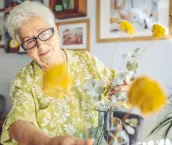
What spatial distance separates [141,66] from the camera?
2072mm

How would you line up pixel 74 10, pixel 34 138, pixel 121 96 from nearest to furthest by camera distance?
1. pixel 34 138
2. pixel 121 96
3. pixel 74 10

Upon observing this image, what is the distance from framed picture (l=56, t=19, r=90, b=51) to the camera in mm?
2367

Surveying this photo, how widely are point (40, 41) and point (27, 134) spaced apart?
41 cm

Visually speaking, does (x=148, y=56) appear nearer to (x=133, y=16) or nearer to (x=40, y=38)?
(x=133, y=16)

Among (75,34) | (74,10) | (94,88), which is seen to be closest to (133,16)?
(74,10)

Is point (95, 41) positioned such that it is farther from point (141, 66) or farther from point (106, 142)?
point (106, 142)

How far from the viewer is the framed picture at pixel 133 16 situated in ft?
6.42

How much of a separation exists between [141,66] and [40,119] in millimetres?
1204

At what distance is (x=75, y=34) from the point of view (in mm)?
2467

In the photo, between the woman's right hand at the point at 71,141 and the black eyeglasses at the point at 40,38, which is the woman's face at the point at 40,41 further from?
the woman's right hand at the point at 71,141

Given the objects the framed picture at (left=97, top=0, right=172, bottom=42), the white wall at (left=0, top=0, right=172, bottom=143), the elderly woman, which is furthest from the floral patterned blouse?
the white wall at (left=0, top=0, right=172, bottom=143)

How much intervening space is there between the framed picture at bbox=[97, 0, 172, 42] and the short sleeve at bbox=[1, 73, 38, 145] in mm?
991

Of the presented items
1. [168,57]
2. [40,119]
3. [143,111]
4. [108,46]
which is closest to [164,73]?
[168,57]

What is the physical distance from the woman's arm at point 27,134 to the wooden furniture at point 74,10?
1649 millimetres
